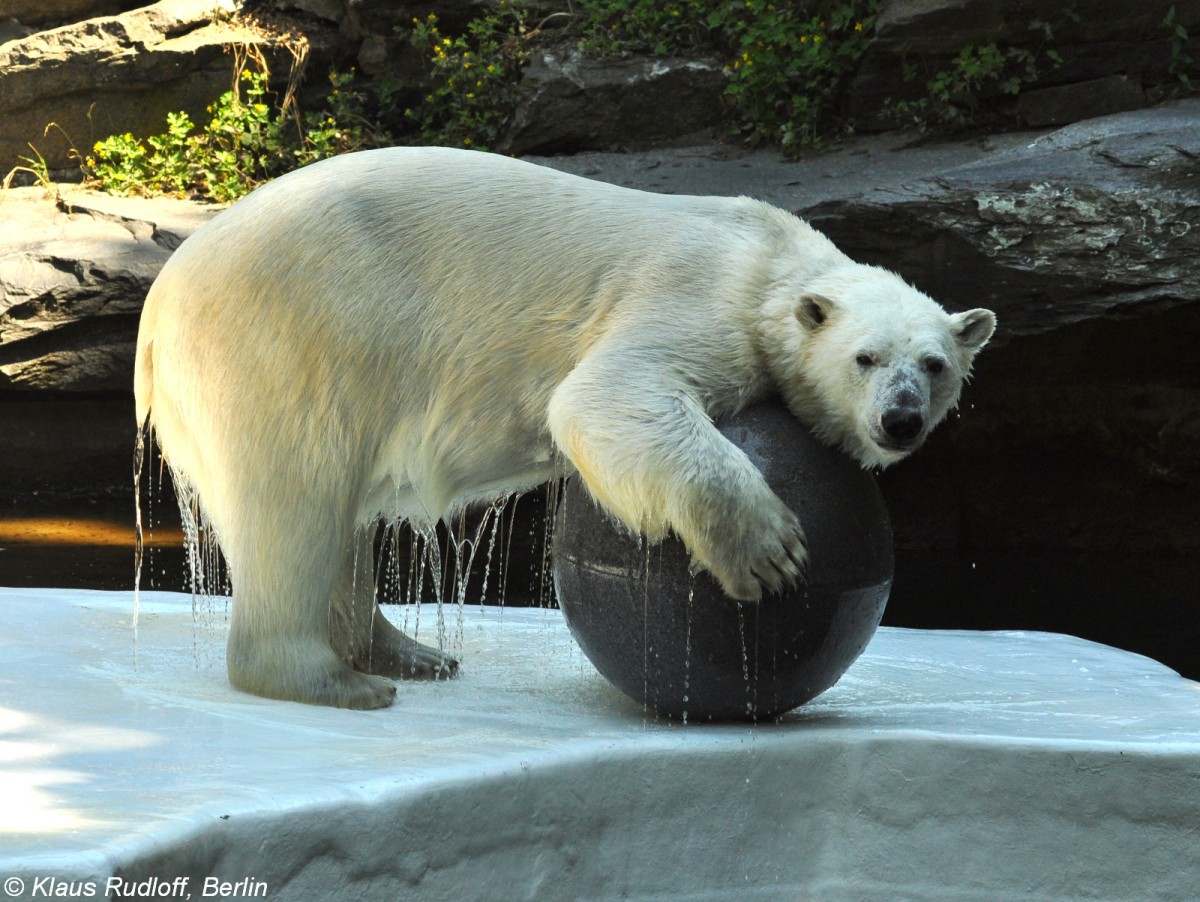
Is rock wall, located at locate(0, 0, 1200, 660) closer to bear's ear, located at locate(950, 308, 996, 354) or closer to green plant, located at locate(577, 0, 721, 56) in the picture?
green plant, located at locate(577, 0, 721, 56)

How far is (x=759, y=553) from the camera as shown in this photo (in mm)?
3375

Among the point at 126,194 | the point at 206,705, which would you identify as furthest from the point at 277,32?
the point at 206,705

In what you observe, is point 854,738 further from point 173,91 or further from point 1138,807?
point 173,91

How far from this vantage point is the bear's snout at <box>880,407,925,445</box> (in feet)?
11.1

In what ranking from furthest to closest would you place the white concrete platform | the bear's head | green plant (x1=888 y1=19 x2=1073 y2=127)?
1. green plant (x1=888 y1=19 x2=1073 y2=127)
2. the bear's head
3. the white concrete platform

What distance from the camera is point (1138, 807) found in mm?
3420

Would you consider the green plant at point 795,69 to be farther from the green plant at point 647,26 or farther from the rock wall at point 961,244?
the green plant at point 647,26

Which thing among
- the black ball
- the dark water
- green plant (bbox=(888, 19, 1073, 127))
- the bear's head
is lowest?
the dark water

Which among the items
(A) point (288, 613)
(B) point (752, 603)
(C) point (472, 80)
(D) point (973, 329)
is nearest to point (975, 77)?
(C) point (472, 80)

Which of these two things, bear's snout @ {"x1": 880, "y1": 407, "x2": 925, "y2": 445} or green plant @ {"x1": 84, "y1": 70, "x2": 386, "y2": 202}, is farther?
green plant @ {"x1": 84, "y1": 70, "x2": 386, "y2": 202}

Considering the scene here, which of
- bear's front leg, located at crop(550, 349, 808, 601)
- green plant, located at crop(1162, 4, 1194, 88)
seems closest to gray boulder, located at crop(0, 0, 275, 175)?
green plant, located at crop(1162, 4, 1194, 88)

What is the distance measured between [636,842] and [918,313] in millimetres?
1536

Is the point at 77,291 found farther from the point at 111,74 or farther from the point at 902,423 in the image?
the point at 902,423

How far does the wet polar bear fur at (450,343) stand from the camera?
3.58 meters
